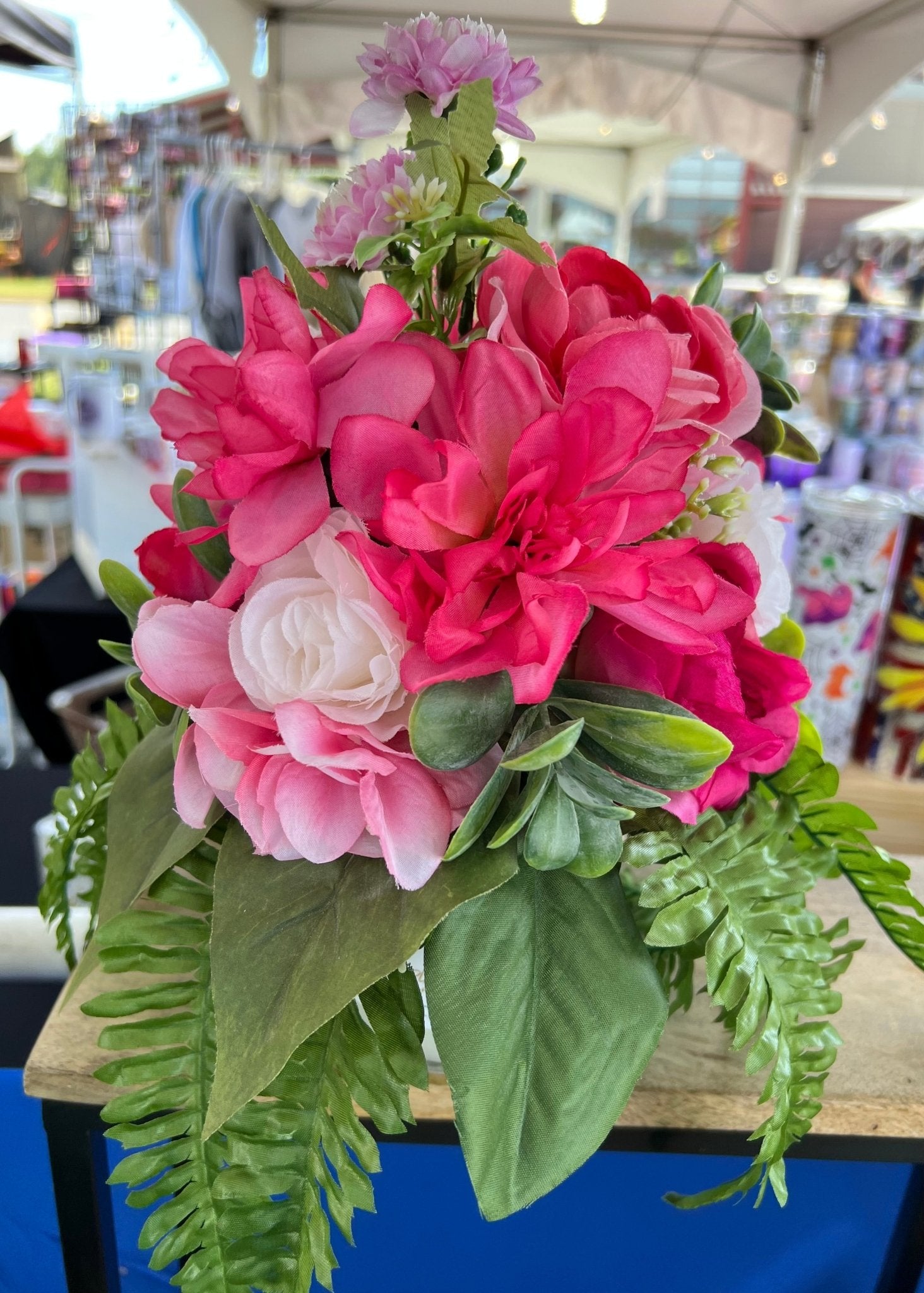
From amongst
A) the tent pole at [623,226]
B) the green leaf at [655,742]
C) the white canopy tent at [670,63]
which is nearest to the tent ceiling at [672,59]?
the white canopy tent at [670,63]

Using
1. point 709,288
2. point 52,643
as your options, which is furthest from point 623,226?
point 709,288

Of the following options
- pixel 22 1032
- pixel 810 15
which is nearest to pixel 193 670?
pixel 22 1032

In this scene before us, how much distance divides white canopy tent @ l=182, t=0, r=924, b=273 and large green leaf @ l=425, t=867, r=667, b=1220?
440cm

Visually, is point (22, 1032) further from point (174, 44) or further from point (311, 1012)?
point (174, 44)

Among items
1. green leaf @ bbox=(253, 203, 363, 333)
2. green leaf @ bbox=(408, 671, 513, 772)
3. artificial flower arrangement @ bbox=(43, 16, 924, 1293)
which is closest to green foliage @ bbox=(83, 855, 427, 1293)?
artificial flower arrangement @ bbox=(43, 16, 924, 1293)

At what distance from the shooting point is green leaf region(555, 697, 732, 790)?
0.99 feet

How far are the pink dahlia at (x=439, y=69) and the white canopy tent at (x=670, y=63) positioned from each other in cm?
419

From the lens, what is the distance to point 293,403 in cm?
30

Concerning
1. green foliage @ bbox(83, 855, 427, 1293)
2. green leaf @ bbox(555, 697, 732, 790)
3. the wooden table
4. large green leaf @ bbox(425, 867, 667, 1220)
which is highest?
green leaf @ bbox(555, 697, 732, 790)

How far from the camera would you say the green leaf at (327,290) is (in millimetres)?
327

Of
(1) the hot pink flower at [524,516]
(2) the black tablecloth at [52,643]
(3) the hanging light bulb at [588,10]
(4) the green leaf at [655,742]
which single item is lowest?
(2) the black tablecloth at [52,643]

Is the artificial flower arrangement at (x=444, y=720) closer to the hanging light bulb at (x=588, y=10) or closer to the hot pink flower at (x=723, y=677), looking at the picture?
the hot pink flower at (x=723, y=677)

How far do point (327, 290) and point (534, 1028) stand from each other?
29 centimetres

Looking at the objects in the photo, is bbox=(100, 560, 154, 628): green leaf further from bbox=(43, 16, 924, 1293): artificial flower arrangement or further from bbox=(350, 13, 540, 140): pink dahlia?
bbox=(350, 13, 540, 140): pink dahlia
